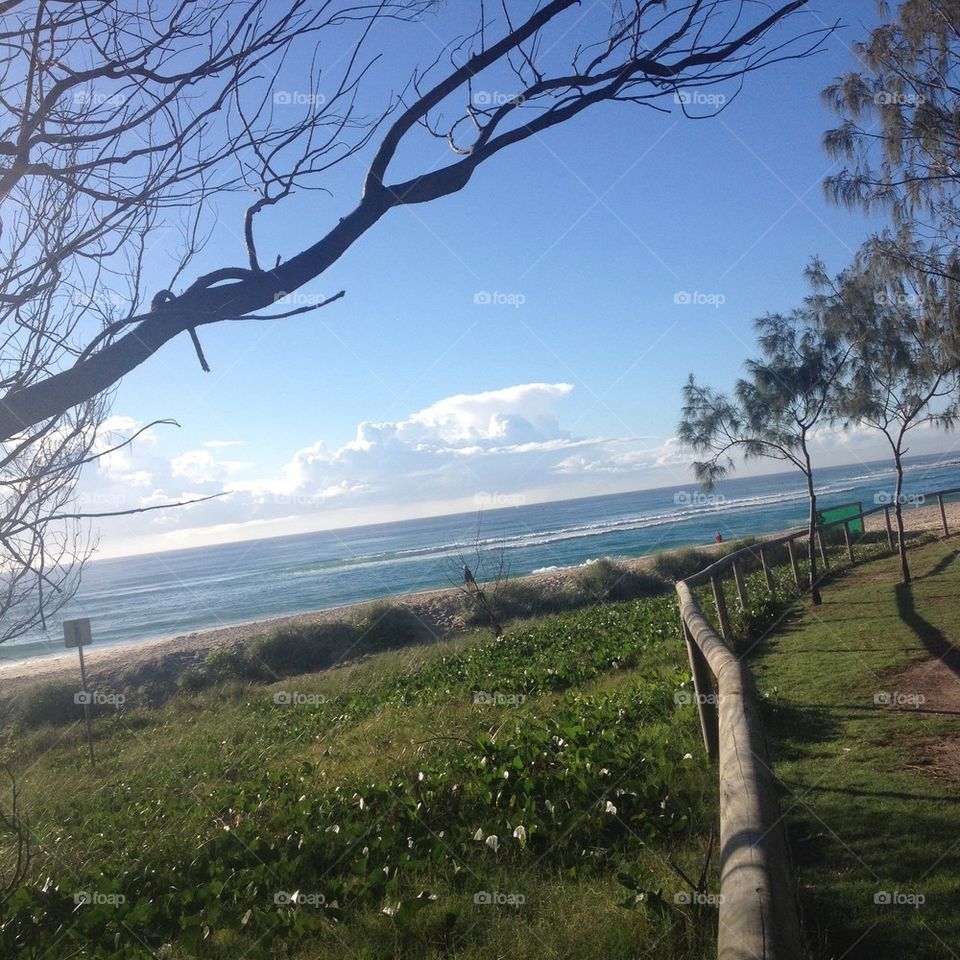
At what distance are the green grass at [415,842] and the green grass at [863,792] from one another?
18.6 inches

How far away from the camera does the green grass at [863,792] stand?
2.83m

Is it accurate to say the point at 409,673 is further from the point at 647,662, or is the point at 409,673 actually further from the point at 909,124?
the point at 909,124

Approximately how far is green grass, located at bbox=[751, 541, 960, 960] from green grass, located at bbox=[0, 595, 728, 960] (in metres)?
0.47

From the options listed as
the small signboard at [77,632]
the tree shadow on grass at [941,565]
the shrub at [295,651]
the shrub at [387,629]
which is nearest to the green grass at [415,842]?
the small signboard at [77,632]

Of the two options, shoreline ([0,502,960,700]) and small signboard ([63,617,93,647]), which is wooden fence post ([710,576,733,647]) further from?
shoreline ([0,502,960,700])

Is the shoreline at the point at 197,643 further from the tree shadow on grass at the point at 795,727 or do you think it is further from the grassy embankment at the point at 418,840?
the tree shadow on grass at the point at 795,727

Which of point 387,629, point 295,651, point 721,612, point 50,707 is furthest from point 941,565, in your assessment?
point 50,707

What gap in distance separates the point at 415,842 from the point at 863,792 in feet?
7.68

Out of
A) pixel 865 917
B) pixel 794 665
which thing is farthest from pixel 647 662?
pixel 865 917

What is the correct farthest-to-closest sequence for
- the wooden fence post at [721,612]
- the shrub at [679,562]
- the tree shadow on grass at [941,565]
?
the shrub at [679,562] → the tree shadow on grass at [941,565] → the wooden fence post at [721,612]

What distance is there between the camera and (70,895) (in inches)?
192

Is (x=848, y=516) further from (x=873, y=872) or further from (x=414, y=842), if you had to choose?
(x=873, y=872)

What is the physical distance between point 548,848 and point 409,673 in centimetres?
1274

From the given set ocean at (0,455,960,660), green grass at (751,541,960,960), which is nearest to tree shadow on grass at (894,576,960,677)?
green grass at (751,541,960,960)
